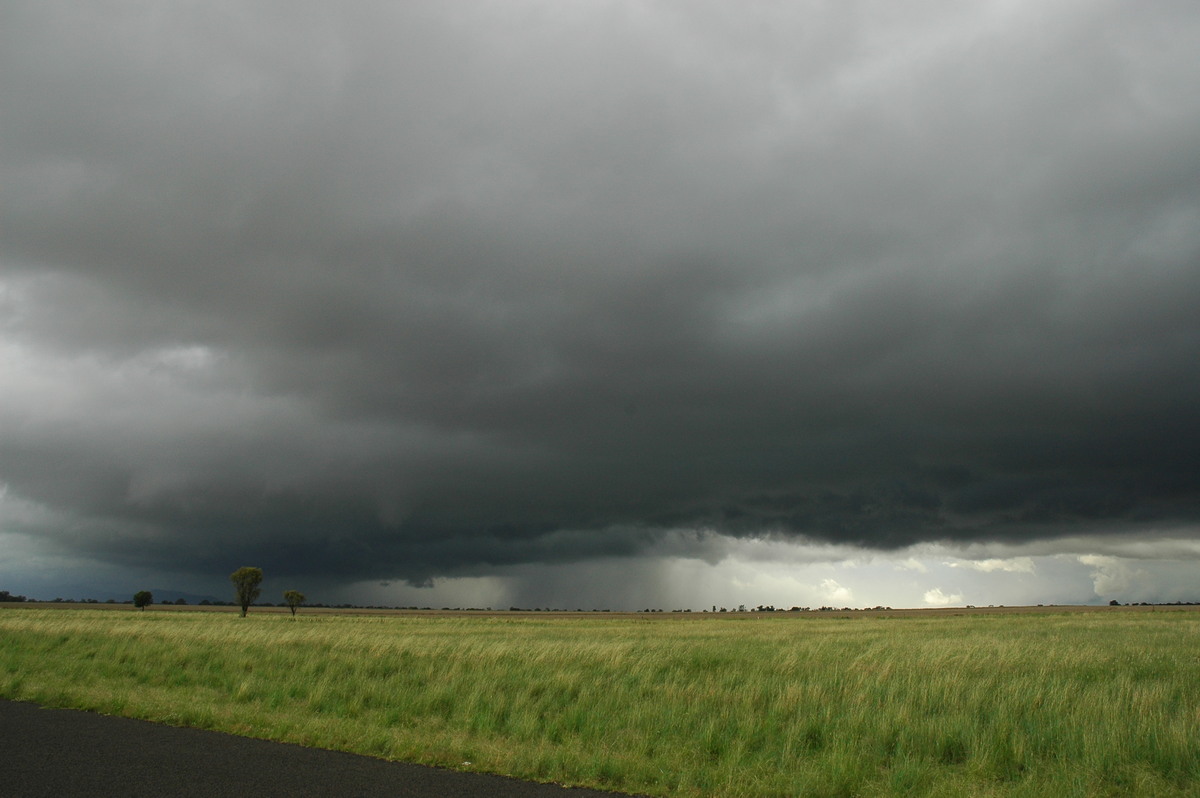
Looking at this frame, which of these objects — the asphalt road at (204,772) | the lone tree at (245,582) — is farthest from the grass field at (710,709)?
the lone tree at (245,582)

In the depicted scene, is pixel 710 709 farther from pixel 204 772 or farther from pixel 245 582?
pixel 245 582

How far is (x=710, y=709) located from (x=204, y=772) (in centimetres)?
1051

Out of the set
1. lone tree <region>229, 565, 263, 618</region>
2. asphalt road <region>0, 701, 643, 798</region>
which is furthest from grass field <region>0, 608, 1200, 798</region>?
lone tree <region>229, 565, 263, 618</region>

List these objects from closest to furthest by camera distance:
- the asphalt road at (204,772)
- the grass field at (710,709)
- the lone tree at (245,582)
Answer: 1. the asphalt road at (204,772)
2. the grass field at (710,709)
3. the lone tree at (245,582)

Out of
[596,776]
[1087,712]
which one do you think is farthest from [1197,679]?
[596,776]

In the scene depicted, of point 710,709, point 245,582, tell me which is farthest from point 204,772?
point 245,582

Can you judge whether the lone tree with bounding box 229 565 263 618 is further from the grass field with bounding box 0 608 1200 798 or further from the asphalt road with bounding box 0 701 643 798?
the asphalt road with bounding box 0 701 643 798

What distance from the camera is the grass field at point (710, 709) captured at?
1192cm

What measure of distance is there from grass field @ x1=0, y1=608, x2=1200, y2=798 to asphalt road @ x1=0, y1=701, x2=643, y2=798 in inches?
35.4

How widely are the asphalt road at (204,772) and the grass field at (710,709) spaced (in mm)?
900

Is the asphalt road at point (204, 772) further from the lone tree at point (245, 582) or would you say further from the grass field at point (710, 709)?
the lone tree at point (245, 582)

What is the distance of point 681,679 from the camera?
21188 mm

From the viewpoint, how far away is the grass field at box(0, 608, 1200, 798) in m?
11.9

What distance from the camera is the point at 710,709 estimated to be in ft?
56.2
